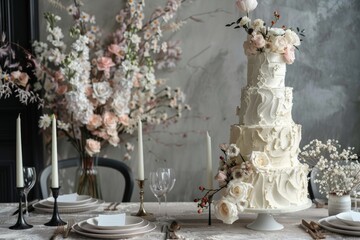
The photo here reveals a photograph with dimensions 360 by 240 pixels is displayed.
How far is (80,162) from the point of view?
346cm

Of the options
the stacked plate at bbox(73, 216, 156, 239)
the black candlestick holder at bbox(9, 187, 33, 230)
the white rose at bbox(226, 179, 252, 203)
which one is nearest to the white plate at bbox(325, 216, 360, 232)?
the white rose at bbox(226, 179, 252, 203)

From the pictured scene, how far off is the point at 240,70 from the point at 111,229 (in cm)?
190

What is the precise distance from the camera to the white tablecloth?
221 cm

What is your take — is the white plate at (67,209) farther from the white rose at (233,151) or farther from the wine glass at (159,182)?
the white rose at (233,151)

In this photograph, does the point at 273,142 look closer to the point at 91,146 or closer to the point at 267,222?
the point at 267,222

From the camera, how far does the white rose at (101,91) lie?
134 inches

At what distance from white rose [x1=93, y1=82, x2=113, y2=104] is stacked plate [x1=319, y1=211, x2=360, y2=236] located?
159cm

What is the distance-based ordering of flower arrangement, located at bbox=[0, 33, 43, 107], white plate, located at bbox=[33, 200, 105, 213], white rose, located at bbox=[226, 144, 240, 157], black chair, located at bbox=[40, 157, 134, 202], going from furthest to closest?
flower arrangement, located at bbox=[0, 33, 43, 107], black chair, located at bbox=[40, 157, 134, 202], white plate, located at bbox=[33, 200, 105, 213], white rose, located at bbox=[226, 144, 240, 157]

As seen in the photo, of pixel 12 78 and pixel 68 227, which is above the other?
pixel 12 78

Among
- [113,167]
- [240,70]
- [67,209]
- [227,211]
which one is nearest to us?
[227,211]

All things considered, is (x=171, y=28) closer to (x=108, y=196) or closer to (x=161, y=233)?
(x=108, y=196)

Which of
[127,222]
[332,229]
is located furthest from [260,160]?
[127,222]

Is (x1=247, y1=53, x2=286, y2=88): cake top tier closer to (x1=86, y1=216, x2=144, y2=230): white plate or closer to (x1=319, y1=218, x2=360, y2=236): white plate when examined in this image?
(x1=319, y1=218, x2=360, y2=236): white plate

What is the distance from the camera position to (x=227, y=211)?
2.16 m
